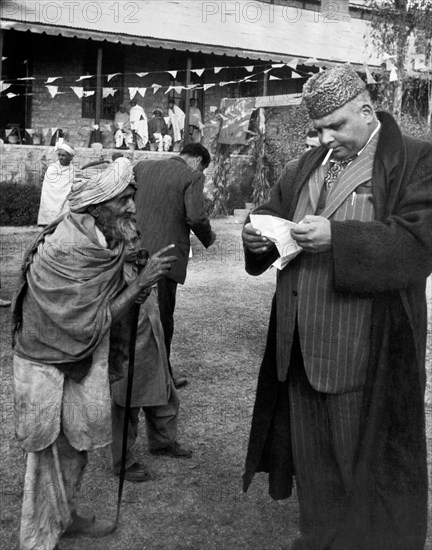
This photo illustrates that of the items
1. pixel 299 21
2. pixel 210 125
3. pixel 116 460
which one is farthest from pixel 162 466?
pixel 299 21

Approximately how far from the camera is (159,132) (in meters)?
20.0

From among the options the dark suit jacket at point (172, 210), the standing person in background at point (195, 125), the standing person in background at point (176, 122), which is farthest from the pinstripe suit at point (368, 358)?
the standing person in background at point (195, 125)

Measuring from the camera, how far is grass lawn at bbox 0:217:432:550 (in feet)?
11.6

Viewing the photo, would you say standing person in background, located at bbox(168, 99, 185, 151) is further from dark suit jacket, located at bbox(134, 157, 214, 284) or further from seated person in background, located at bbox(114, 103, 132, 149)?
dark suit jacket, located at bbox(134, 157, 214, 284)

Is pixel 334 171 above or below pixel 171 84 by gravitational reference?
below

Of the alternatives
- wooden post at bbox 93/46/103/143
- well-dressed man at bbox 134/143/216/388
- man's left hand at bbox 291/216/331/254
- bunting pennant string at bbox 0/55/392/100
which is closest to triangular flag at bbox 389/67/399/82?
bunting pennant string at bbox 0/55/392/100

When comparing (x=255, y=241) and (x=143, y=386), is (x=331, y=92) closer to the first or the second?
(x=255, y=241)

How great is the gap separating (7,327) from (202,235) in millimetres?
2843

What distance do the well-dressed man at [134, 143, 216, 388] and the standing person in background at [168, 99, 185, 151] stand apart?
50.1 ft

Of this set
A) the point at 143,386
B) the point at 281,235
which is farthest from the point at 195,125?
the point at 281,235

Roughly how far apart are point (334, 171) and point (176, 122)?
17.7 metres

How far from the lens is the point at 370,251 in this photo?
112 inches

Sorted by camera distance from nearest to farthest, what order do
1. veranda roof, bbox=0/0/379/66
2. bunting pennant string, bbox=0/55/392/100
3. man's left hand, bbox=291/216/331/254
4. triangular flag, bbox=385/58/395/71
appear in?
man's left hand, bbox=291/216/331/254
triangular flag, bbox=385/58/395/71
bunting pennant string, bbox=0/55/392/100
veranda roof, bbox=0/0/379/66

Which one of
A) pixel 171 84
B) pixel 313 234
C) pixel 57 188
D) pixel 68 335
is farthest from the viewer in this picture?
pixel 171 84
